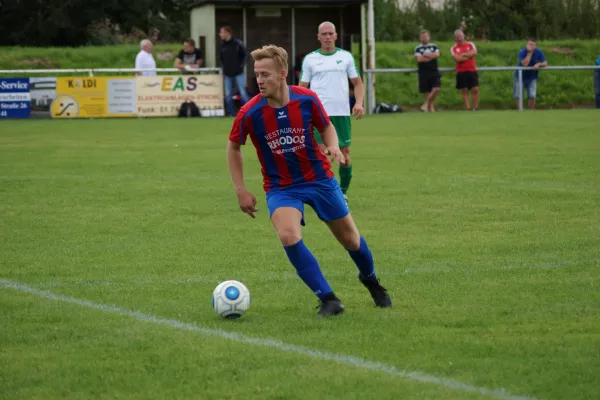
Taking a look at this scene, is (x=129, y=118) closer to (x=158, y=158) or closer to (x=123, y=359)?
(x=158, y=158)

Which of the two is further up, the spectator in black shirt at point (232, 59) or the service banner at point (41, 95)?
the spectator in black shirt at point (232, 59)

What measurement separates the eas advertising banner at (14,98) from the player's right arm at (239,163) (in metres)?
23.5

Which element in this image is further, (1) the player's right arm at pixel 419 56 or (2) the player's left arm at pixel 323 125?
(1) the player's right arm at pixel 419 56

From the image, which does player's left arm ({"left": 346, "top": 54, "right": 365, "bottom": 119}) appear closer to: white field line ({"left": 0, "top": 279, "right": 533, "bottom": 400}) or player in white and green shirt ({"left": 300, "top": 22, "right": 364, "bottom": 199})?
player in white and green shirt ({"left": 300, "top": 22, "right": 364, "bottom": 199})

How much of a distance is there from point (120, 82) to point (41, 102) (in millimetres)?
2234

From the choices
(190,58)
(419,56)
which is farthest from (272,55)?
(419,56)

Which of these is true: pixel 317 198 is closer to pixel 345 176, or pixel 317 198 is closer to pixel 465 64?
pixel 345 176

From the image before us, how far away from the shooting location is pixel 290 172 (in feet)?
22.2

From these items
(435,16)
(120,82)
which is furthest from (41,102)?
(435,16)

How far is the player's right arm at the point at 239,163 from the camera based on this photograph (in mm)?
6695

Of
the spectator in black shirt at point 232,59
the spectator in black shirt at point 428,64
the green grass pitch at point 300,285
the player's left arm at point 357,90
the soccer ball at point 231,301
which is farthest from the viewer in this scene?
the spectator in black shirt at point 428,64

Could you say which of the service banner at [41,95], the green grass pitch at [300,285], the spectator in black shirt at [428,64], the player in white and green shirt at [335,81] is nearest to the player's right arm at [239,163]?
the green grass pitch at [300,285]

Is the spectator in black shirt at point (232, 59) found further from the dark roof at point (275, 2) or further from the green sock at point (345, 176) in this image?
the green sock at point (345, 176)

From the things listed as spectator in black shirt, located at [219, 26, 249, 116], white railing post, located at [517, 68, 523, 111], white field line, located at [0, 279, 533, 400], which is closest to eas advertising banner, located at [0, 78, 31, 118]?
spectator in black shirt, located at [219, 26, 249, 116]
